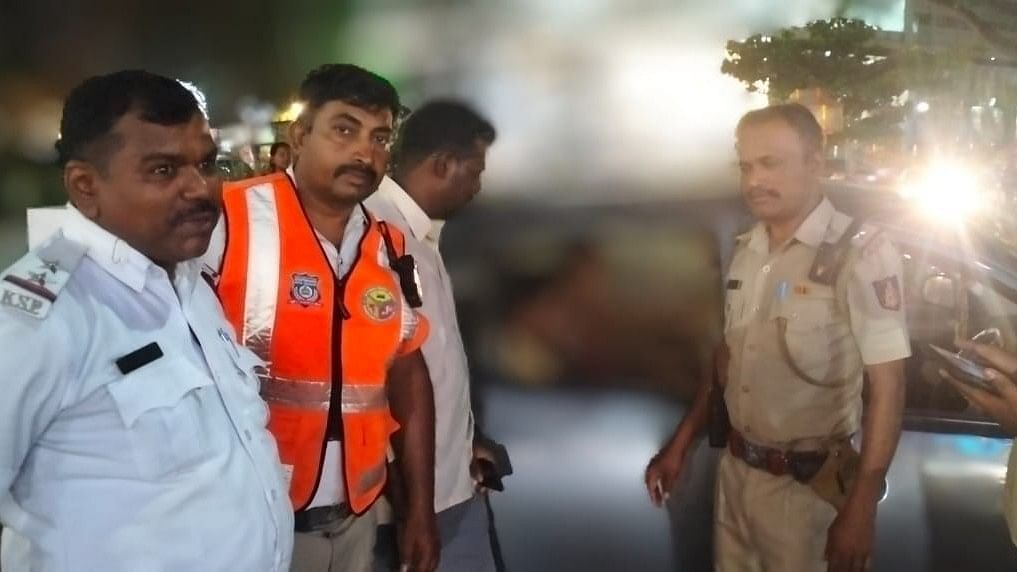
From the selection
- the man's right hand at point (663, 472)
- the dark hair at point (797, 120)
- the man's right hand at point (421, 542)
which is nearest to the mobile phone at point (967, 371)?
the dark hair at point (797, 120)

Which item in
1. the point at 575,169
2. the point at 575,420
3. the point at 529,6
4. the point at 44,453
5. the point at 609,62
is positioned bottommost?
the point at 575,420

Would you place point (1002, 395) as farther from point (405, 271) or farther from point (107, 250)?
point (107, 250)

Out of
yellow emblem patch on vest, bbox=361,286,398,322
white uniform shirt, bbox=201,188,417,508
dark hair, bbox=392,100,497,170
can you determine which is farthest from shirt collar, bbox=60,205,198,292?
dark hair, bbox=392,100,497,170

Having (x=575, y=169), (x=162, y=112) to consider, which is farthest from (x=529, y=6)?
(x=162, y=112)

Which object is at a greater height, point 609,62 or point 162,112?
point 609,62

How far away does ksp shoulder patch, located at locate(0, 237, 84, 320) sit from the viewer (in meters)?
0.97

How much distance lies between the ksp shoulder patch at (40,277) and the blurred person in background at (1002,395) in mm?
1361

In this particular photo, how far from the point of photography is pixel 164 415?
105cm

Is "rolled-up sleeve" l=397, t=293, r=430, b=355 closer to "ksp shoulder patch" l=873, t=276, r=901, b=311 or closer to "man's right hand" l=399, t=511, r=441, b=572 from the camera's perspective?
"man's right hand" l=399, t=511, r=441, b=572

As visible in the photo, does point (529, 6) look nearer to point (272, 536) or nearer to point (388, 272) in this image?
point (388, 272)

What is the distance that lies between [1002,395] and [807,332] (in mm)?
470

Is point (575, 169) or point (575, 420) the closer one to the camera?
point (575, 420)

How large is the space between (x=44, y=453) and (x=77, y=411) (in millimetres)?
63

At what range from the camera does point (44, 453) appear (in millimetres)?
1000
